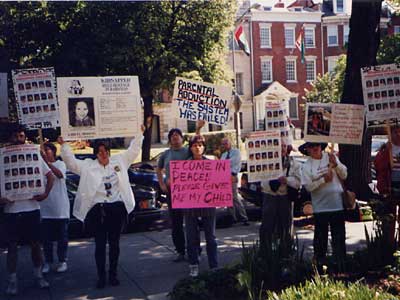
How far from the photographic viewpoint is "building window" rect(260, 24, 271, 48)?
→ 47.2 meters

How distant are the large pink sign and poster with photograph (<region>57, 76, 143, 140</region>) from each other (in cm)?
79

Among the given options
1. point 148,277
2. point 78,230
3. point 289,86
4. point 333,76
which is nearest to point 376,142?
point 78,230

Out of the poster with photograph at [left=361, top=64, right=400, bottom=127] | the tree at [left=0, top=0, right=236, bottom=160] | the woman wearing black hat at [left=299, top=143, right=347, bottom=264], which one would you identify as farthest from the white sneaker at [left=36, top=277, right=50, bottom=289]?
the tree at [left=0, top=0, right=236, bottom=160]

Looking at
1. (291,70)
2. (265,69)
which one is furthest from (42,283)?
(291,70)

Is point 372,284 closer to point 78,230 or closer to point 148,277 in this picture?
point 148,277

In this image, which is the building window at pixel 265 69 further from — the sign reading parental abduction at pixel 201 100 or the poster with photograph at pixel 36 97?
the poster with photograph at pixel 36 97

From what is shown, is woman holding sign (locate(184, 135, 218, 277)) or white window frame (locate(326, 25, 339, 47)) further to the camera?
white window frame (locate(326, 25, 339, 47))

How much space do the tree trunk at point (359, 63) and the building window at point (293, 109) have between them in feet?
123

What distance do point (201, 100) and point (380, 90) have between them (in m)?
2.31

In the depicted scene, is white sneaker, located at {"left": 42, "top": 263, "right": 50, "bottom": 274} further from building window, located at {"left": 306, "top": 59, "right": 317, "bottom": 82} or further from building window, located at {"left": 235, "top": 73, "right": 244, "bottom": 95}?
building window, located at {"left": 306, "top": 59, "right": 317, "bottom": 82}

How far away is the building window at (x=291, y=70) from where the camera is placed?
1921 inches

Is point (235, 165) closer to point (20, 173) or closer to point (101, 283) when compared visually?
point (101, 283)

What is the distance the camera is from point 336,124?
6.51 m

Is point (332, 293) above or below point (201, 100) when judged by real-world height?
below
